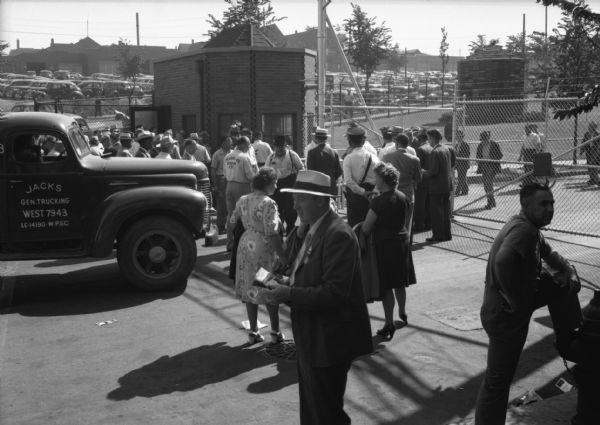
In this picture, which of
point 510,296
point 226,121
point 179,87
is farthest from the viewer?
point 179,87

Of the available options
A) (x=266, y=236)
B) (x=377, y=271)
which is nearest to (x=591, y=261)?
(x=377, y=271)

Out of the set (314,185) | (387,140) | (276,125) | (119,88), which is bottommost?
(314,185)

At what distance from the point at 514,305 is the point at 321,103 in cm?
1063

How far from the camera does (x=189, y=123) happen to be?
21.6 metres

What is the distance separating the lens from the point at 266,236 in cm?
644

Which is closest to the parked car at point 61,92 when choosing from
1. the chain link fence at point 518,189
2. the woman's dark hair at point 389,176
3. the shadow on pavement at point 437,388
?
the chain link fence at point 518,189

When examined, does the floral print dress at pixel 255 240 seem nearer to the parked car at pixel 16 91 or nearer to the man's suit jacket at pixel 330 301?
the man's suit jacket at pixel 330 301

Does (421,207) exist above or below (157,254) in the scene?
above

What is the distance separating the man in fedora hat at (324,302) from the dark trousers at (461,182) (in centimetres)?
1411

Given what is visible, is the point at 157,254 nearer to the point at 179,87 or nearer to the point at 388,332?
the point at 388,332

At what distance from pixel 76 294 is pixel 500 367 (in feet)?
20.1

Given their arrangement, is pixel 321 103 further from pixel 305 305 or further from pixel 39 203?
pixel 305 305

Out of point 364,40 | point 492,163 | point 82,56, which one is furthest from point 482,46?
point 82,56

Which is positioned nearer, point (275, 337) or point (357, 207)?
point (275, 337)
